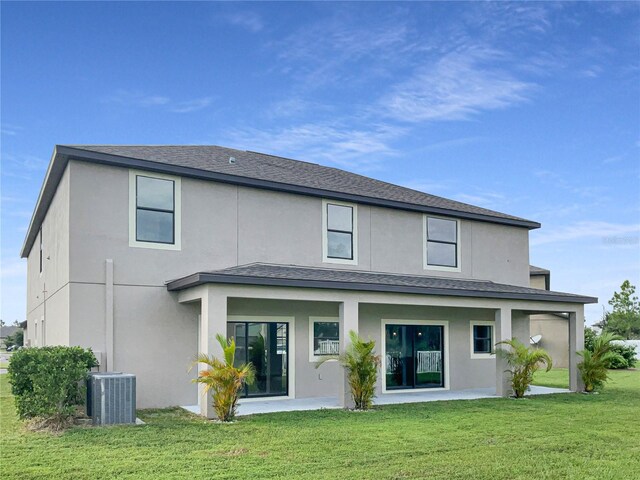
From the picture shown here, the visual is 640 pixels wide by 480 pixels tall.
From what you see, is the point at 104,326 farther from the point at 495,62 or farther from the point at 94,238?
the point at 495,62

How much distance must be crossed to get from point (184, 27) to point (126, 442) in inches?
452

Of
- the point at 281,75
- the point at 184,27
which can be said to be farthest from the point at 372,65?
the point at 184,27

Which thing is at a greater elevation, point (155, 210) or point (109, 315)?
point (155, 210)

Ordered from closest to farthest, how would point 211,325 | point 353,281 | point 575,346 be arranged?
point 211,325 < point 353,281 < point 575,346

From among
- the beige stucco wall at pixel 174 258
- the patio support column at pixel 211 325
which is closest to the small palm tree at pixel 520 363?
the beige stucco wall at pixel 174 258

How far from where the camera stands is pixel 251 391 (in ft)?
51.1

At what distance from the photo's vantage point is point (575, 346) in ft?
61.9

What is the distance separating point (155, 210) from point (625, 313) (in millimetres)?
50590

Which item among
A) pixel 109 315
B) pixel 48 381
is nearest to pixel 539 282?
pixel 109 315

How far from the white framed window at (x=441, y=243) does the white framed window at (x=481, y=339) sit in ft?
6.50

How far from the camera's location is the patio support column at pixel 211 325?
1259 cm

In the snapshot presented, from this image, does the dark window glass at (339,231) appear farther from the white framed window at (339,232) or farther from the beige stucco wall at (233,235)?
the beige stucco wall at (233,235)

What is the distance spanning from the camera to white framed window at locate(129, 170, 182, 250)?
47.6 feet

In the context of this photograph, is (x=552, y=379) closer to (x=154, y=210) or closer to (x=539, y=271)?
(x=539, y=271)
